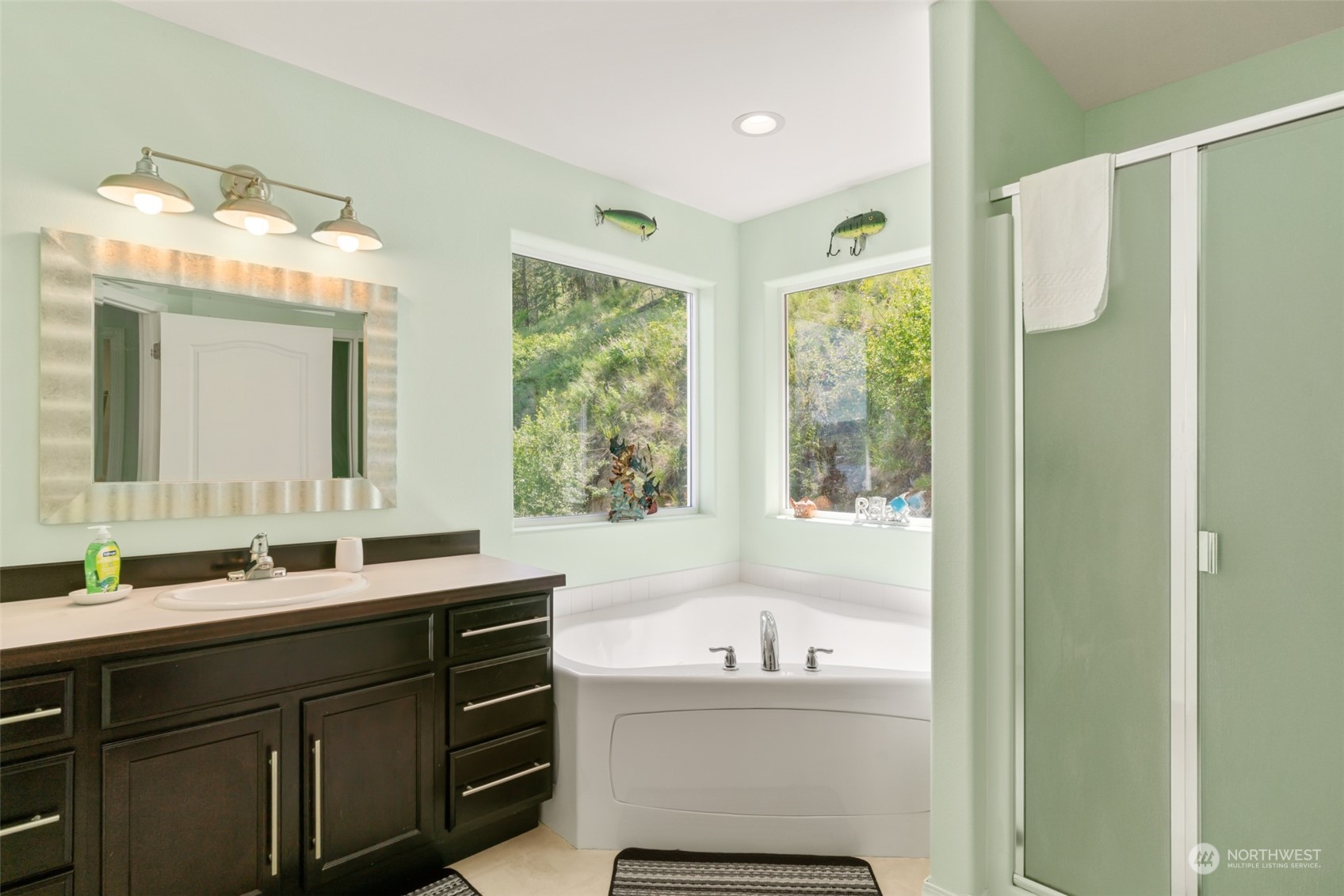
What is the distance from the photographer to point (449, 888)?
207 centimetres

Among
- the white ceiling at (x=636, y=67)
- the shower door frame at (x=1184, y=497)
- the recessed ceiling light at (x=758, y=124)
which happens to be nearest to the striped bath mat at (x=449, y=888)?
the shower door frame at (x=1184, y=497)

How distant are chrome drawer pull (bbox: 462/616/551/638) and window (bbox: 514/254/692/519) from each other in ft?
2.81

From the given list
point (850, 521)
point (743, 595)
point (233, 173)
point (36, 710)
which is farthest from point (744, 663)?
point (233, 173)

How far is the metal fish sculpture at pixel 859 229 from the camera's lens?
321 centimetres

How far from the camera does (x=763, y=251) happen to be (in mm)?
3764

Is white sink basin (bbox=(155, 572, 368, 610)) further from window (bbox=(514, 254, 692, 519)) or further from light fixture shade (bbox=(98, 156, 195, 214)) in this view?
light fixture shade (bbox=(98, 156, 195, 214))

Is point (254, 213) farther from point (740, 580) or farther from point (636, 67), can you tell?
point (740, 580)

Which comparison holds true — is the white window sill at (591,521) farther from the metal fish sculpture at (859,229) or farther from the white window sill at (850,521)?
the metal fish sculpture at (859,229)

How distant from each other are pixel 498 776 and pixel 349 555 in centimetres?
85

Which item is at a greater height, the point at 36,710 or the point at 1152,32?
the point at 1152,32

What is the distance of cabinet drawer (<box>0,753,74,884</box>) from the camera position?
1.43 m

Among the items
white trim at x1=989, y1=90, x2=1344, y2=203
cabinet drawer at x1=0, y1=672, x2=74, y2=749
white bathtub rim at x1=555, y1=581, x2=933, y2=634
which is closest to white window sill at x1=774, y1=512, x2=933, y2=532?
A: white bathtub rim at x1=555, y1=581, x2=933, y2=634

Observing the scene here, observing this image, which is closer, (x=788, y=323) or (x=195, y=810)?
(x=195, y=810)

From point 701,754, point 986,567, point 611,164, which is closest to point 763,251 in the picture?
point 611,164
